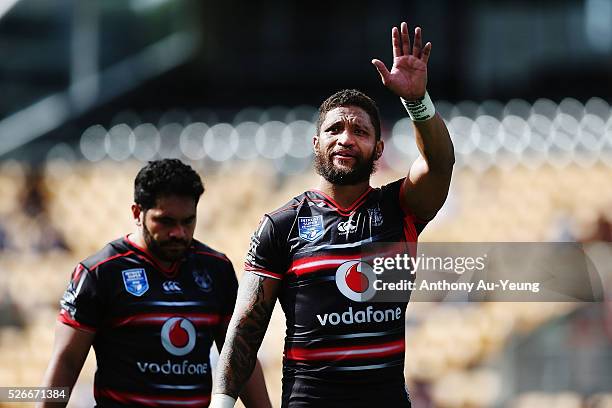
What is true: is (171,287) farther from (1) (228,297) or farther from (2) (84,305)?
(2) (84,305)

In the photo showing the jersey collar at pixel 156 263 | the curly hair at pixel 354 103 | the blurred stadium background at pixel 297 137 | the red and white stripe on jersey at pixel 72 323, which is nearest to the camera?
the curly hair at pixel 354 103

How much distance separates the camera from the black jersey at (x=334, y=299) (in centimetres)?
404

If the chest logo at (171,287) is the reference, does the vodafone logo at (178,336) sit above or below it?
below

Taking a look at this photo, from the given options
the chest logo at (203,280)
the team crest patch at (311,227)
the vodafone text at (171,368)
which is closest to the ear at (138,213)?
the chest logo at (203,280)

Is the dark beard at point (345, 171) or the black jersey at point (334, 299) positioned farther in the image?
the dark beard at point (345, 171)

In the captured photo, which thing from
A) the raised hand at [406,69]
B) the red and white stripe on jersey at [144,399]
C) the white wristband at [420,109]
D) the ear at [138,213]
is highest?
the raised hand at [406,69]

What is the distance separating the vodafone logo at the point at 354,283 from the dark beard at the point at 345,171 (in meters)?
0.34

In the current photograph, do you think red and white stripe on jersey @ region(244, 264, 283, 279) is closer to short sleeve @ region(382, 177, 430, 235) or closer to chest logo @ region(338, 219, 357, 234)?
chest logo @ region(338, 219, 357, 234)

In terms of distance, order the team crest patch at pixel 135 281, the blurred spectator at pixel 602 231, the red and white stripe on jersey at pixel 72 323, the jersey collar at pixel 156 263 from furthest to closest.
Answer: the blurred spectator at pixel 602 231 < the jersey collar at pixel 156 263 < the team crest patch at pixel 135 281 < the red and white stripe on jersey at pixel 72 323

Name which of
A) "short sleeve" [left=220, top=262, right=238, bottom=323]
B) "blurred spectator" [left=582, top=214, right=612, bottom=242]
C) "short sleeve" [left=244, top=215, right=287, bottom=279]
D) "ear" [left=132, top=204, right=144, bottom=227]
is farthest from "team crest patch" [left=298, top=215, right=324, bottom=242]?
"blurred spectator" [left=582, top=214, right=612, bottom=242]

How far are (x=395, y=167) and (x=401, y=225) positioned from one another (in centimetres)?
827

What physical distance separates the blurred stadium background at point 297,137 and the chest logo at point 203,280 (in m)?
5.19

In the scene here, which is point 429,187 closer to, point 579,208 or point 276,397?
point 276,397

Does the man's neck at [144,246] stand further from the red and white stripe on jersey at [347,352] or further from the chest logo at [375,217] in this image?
the chest logo at [375,217]
